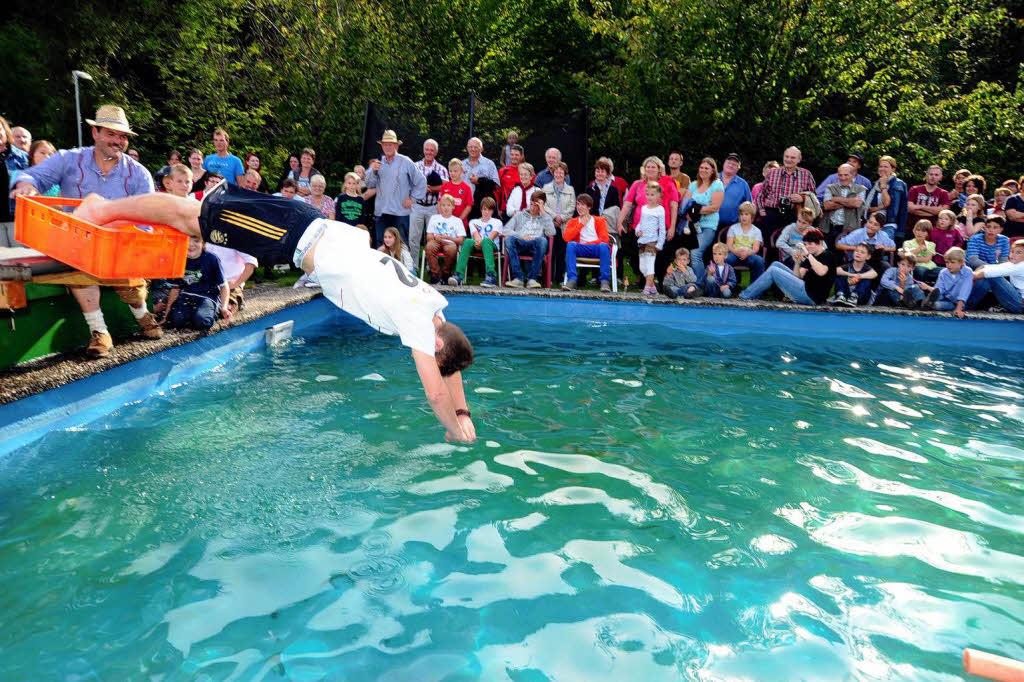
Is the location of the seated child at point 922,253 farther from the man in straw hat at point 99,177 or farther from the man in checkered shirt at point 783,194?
the man in straw hat at point 99,177

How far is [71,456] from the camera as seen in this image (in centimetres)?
419

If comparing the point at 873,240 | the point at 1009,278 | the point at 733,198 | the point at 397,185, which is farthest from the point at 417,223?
the point at 1009,278

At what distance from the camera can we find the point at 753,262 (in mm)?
9898

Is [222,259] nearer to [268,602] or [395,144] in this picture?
[395,144]

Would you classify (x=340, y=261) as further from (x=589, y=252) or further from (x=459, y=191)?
(x=459, y=191)

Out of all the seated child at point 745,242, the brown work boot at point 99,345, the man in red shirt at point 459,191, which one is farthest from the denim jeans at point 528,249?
the brown work boot at point 99,345

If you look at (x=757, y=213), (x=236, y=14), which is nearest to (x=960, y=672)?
(x=757, y=213)

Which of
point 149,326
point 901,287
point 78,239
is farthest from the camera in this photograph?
point 901,287

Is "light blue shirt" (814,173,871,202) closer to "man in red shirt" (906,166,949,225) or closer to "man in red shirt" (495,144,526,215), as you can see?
"man in red shirt" (906,166,949,225)

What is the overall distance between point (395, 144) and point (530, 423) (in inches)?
265

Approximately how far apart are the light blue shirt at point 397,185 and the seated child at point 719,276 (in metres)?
4.14

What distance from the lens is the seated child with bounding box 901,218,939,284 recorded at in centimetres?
948

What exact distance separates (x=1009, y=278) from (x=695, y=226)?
3.83 metres

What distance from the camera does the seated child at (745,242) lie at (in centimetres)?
977
